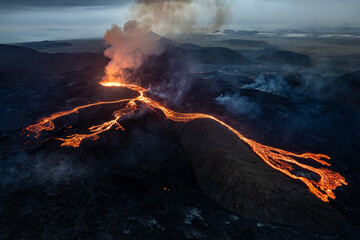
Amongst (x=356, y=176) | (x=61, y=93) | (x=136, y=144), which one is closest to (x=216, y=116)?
(x=136, y=144)

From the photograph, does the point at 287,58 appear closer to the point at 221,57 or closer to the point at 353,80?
the point at 221,57

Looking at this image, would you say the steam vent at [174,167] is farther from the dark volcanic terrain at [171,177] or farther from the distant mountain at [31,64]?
the distant mountain at [31,64]

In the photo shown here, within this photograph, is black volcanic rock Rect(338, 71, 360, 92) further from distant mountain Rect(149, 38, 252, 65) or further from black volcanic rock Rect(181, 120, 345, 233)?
distant mountain Rect(149, 38, 252, 65)

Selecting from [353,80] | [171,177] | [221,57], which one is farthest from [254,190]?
[221,57]

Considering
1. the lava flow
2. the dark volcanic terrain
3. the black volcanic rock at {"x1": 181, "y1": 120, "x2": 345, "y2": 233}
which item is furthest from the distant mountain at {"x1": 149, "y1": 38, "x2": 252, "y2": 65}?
the black volcanic rock at {"x1": 181, "y1": 120, "x2": 345, "y2": 233}

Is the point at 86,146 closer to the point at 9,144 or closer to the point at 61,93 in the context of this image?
the point at 9,144
